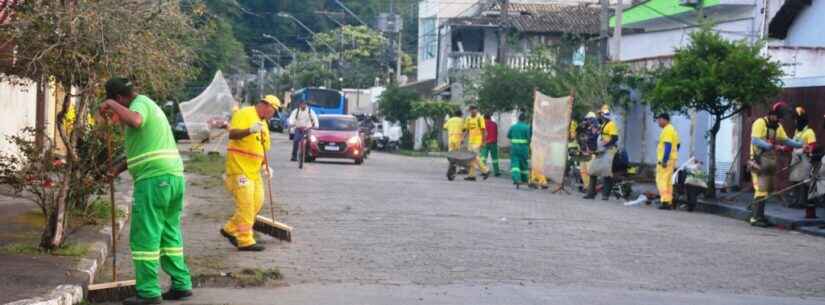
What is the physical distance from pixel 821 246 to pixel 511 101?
95.3 feet

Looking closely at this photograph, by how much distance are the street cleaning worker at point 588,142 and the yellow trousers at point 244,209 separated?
42.7ft

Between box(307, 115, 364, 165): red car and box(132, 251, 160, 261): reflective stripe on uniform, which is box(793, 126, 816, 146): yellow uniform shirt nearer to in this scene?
box(132, 251, 160, 261): reflective stripe on uniform

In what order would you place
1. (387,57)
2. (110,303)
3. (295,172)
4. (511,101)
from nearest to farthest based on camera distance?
(110,303) → (295,172) → (511,101) → (387,57)

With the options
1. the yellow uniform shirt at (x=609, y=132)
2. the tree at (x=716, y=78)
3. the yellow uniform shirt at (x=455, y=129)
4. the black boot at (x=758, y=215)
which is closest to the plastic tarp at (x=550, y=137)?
the yellow uniform shirt at (x=609, y=132)

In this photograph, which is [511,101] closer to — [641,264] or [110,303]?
[641,264]

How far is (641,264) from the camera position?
41.2 feet

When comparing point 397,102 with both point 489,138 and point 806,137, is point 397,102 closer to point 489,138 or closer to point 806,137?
point 489,138

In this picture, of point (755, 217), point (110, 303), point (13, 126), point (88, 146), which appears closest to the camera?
point (110, 303)

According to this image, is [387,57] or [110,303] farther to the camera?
[387,57]

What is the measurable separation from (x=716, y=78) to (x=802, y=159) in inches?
111

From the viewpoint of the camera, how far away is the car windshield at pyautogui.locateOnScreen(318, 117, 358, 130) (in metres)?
37.8

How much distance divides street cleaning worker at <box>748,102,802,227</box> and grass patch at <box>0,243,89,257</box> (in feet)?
36.2

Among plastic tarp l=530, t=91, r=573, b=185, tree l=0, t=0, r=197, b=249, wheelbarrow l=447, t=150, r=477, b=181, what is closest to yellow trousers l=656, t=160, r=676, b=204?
plastic tarp l=530, t=91, r=573, b=185

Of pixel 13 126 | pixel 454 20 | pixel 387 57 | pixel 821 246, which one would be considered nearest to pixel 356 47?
pixel 387 57
